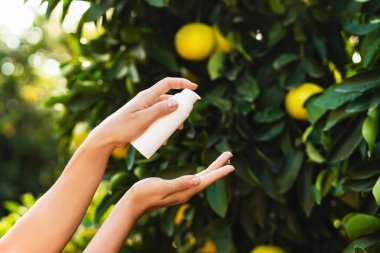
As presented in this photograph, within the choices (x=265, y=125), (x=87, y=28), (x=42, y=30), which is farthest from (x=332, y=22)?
(x=42, y=30)

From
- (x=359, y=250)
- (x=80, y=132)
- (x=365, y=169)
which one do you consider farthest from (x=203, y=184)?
(x=80, y=132)

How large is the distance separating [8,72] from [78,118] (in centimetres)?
399

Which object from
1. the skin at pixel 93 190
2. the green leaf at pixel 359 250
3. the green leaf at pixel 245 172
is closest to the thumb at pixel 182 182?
the skin at pixel 93 190

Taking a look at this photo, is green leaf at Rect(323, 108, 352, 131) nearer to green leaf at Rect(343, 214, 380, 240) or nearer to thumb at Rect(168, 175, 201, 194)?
green leaf at Rect(343, 214, 380, 240)

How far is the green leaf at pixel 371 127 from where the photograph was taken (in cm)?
97

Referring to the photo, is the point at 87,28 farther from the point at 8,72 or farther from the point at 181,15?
the point at 8,72

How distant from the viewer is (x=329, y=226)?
1.25 meters

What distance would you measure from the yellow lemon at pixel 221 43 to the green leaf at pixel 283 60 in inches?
5.0

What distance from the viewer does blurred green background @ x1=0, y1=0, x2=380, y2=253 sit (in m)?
1.09

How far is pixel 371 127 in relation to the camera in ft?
3.19

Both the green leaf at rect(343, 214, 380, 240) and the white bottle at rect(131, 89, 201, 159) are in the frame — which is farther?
the green leaf at rect(343, 214, 380, 240)

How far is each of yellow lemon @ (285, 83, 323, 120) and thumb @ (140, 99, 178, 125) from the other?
437 millimetres

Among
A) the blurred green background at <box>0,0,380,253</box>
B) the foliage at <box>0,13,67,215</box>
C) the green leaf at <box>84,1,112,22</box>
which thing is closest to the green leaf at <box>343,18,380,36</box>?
the blurred green background at <box>0,0,380,253</box>

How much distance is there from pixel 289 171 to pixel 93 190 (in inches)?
18.6
